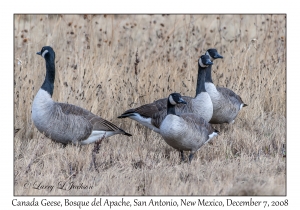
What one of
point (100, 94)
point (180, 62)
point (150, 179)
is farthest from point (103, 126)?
point (180, 62)

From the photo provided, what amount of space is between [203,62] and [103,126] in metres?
1.99

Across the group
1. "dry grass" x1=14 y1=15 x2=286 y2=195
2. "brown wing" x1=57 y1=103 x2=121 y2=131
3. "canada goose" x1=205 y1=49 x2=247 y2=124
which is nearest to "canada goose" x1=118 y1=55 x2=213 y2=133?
"dry grass" x1=14 y1=15 x2=286 y2=195

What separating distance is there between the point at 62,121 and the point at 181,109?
6.47ft

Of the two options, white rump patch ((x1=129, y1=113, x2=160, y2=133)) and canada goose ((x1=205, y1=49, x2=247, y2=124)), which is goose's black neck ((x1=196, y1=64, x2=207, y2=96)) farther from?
white rump patch ((x1=129, y1=113, x2=160, y2=133))

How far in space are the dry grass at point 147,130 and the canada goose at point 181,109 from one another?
0.96ft

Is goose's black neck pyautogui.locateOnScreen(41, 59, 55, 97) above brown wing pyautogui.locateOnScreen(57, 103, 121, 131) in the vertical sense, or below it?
above

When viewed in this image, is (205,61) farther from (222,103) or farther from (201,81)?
(222,103)

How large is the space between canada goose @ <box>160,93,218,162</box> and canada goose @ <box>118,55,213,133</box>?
712 millimetres

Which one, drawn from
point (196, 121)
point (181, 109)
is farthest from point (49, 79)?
point (196, 121)

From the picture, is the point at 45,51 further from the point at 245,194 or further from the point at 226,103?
the point at 245,194

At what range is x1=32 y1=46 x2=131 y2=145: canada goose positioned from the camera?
7.47m

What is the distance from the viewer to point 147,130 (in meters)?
8.84

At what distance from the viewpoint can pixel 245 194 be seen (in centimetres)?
571

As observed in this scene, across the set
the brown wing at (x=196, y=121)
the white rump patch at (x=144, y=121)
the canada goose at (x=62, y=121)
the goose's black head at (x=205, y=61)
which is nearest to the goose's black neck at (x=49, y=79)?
the canada goose at (x=62, y=121)
